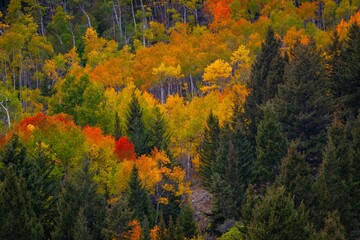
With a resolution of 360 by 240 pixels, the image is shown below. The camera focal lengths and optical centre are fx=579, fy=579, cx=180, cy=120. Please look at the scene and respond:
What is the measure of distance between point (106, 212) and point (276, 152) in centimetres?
1539

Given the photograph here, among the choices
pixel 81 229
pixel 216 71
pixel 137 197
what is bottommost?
pixel 81 229

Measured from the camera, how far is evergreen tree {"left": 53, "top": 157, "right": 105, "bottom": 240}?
40.9 m

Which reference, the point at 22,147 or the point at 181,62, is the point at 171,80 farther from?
the point at 22,147

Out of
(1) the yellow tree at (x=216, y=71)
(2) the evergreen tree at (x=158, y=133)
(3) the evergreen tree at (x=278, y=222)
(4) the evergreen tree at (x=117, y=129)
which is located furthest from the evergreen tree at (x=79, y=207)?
(1) the yellow tree at (x=216, y=71)

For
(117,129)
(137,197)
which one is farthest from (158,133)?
(137,197)

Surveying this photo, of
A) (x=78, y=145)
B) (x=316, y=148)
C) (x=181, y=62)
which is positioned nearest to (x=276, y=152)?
(x=316, y=148)

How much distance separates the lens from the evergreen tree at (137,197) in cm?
4697

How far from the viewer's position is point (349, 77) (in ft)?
175

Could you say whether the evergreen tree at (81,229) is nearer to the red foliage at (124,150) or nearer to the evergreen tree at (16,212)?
the evergreen tree at (16,212)

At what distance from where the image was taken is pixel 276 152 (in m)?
48.5

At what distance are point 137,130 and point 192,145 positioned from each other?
6.60m

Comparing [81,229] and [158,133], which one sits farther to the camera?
[158,133]

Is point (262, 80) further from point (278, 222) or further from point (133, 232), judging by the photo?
point (278, 222)

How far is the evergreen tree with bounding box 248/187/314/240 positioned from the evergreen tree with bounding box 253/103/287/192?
1720cm
